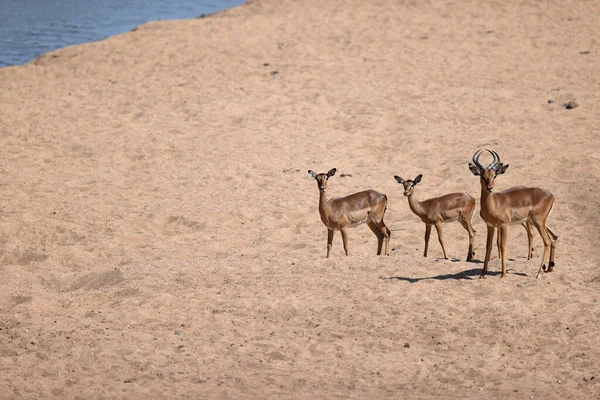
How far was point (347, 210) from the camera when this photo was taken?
12.5 metres

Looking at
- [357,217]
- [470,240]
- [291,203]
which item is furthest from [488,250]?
[291,203]

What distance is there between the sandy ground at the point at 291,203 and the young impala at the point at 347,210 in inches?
21.0

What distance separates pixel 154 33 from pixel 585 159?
13.7m

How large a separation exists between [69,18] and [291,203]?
81.0 feet

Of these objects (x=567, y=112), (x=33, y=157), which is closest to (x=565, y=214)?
(x=567, y=112)

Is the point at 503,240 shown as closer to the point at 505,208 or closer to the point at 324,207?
the point at 505,208

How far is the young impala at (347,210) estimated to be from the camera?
40.9 feet

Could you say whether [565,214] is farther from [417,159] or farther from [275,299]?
[275,299]

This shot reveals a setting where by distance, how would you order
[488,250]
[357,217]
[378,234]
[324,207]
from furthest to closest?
[378,234]
[357,217]
[324,207]
[488,250]

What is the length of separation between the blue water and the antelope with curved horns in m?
20.9

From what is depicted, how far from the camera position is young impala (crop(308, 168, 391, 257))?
12.5 meters

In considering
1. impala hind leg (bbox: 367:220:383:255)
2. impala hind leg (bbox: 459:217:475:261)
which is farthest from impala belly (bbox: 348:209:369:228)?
impala hind leg (bbox: 459:217:475:261)

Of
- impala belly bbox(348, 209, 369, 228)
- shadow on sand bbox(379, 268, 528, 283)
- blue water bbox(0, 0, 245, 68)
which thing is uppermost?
blue water bbox(0, 0, 245, 68)

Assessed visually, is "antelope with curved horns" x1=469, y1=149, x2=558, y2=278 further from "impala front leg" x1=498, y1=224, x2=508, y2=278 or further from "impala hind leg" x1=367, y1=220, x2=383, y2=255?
"impala hind leg" x1=367, y1=220, x2=383, y2=255
